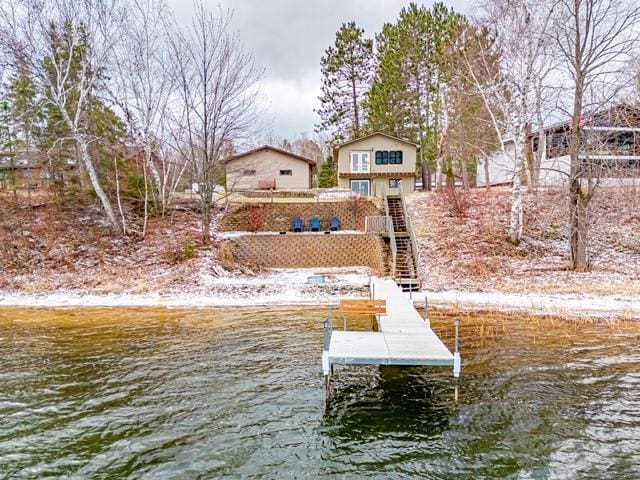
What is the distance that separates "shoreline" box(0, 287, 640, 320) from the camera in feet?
40.6

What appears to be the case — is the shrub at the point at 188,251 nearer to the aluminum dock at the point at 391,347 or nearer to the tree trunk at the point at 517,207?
the aluminum dock at the point at 391,347

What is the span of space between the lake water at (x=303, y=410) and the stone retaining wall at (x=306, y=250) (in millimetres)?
11173

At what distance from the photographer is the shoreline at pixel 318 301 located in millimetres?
12389

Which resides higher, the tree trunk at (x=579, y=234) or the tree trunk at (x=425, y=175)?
the tree trunk at (x=425, y=175)

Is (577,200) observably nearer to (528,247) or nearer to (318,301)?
(528,247)

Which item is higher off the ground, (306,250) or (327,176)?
→ (327,176)

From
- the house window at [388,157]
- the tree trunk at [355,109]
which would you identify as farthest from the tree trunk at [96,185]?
the tree trunk at [355,109]

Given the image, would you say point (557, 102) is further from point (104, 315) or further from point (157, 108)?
point (157, 108)

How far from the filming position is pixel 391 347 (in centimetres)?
727

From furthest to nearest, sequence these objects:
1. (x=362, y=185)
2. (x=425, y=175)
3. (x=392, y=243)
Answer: (x=425, y=175)
(x=362, y=185)
(x=392, y=243)

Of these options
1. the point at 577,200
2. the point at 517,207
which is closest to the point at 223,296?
the point at 517,207

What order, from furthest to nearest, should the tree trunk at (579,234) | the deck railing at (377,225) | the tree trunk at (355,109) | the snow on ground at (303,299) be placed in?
the tree trunk at (355,109) → the deck railing at (377,225) → the tree trunk at (579,234) → the snow on ground at (303,299)

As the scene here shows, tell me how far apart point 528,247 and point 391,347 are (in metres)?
14.8

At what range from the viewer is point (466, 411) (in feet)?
20.5
